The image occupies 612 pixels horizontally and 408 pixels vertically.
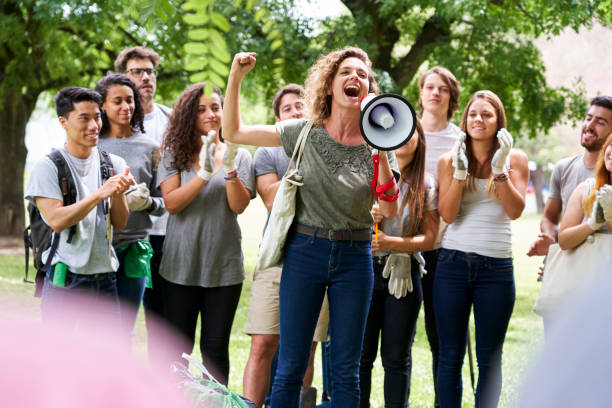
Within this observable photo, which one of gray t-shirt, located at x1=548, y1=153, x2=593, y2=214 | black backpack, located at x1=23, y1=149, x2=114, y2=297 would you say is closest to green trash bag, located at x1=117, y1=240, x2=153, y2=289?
black backpack, located at x1=23, y1=149, x2=114, y2=297

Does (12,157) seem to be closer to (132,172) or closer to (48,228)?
(132,172)

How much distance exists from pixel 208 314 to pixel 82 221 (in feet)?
2.65

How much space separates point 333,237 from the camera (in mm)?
2902

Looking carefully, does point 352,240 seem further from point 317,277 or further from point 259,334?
point 259,334

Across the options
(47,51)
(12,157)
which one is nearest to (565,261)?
(47,51)

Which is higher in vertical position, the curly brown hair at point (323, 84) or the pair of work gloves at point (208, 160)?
the curly brown hair at point (323, 84)

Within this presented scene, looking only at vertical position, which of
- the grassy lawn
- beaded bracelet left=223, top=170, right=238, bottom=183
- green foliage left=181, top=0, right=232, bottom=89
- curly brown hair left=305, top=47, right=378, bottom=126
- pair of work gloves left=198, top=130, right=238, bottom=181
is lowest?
the grassy lawn

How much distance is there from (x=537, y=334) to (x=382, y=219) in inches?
118

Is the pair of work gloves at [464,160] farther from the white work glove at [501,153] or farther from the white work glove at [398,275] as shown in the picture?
the white work glove at [398,275]

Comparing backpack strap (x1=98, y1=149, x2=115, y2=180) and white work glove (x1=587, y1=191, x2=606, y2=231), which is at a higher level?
backpack strap (x1=98, y1=149, x2=115, y2=180)

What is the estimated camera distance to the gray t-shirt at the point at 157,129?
4.14 meters

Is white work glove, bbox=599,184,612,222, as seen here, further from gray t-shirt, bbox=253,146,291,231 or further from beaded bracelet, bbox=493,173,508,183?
gray t-shirt, bbox=253,146,291,231

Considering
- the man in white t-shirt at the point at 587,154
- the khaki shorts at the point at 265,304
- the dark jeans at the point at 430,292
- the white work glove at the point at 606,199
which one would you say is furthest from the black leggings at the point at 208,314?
the white work glove at the point at 606,199

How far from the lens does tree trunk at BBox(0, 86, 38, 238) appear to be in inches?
531
